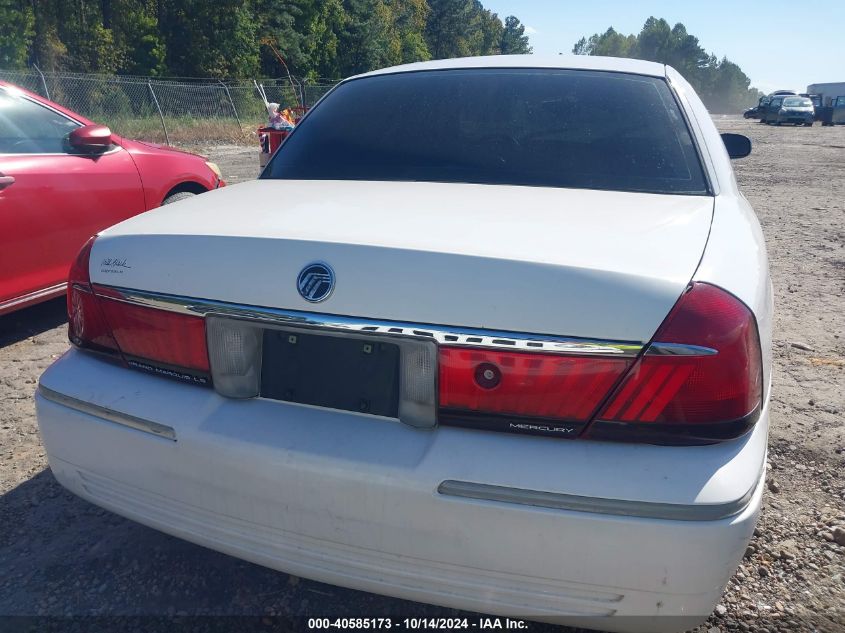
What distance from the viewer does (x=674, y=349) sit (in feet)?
5.01

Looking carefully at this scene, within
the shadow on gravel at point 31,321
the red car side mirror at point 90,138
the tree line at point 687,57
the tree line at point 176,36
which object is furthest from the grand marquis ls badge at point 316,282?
the tree line at point 687,57

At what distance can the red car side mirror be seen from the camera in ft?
14.2

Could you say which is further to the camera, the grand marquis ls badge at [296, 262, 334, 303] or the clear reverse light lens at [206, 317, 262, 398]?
the clear reverse light lens at [206, 317, 262, 398]

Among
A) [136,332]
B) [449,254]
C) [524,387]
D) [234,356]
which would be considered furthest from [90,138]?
[524,387]

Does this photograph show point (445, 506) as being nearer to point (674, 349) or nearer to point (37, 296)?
point (674, 349)

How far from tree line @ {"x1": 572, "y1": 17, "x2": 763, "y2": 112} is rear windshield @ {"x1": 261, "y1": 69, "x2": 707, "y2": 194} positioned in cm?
15279

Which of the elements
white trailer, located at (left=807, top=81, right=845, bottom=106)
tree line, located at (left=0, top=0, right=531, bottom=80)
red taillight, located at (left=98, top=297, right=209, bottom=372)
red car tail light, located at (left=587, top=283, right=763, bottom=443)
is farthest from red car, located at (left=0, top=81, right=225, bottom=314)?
white trailer, located at (left=807, top=81, right=845, bottom=106)

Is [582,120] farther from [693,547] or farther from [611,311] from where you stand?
[693,547]

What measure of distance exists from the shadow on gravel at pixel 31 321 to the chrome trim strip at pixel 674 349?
412cm

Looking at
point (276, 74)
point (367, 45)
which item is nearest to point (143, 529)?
point (276, 74)

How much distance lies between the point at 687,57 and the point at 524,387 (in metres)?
163

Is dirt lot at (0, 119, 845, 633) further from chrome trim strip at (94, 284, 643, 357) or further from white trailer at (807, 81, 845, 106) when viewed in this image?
white trailer at (807, 81, 845, 106)

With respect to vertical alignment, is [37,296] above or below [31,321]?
above

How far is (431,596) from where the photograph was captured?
5.54ft
